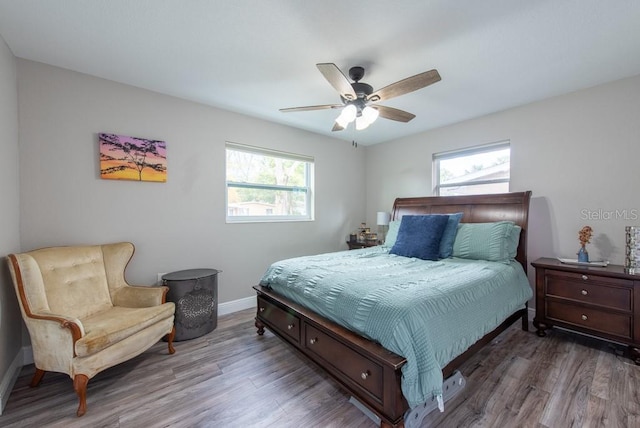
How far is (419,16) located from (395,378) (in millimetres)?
2200

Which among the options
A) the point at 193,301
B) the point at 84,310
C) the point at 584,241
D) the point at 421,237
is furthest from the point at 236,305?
the point at 584,241

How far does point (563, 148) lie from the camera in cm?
289

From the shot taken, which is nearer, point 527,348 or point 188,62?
point 188,62

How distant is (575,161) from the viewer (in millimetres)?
2816

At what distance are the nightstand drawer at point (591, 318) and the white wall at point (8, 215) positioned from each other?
4469 mm

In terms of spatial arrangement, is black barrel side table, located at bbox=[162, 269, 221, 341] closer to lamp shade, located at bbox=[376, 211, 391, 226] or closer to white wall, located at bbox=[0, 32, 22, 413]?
white wall, located at bbox=[0, 32, 22, 413]

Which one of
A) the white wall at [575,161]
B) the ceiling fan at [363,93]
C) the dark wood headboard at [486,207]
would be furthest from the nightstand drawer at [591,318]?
the ceiling fan at [363,93]

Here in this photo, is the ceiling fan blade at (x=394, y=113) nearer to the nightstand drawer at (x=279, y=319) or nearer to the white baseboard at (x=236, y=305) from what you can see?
the nightstand drawer at (x=279, y=319)

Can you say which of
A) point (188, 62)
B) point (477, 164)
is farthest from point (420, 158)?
point (188, 62)

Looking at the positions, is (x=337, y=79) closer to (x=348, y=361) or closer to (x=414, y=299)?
(x=414, y=299)

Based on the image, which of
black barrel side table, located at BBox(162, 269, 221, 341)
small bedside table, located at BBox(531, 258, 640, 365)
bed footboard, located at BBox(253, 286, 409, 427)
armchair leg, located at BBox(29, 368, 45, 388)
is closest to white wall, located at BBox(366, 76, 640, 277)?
small bedside table, located at BBox(531, 258, 640, 365)

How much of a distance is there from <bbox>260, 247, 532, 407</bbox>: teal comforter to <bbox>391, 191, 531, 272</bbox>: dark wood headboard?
0.57m

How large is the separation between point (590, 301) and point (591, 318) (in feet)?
0.51

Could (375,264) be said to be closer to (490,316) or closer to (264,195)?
(490,316)
